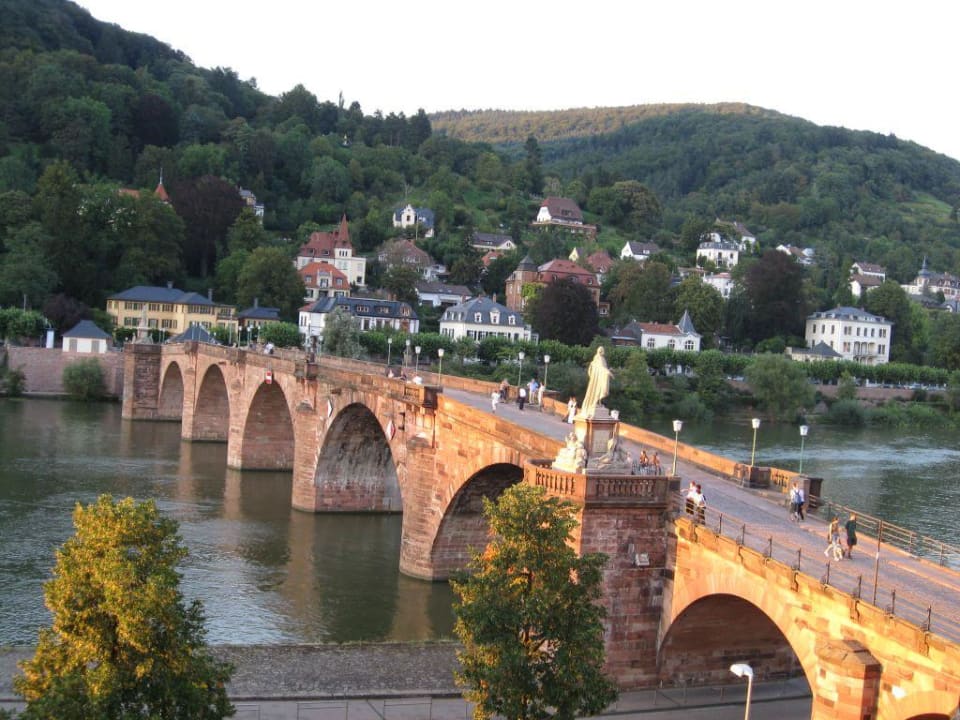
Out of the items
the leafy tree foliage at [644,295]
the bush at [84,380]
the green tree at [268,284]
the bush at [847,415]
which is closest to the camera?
the bush at [84,380]

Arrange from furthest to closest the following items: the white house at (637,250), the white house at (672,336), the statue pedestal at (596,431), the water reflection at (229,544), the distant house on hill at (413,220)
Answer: the white house at (637,250), the distant house on hill at (413,220), the white house at (672,336), the water reflection at (229,544), the statue pedestal at (596,431)

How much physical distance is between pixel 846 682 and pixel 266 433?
4022 centimetres

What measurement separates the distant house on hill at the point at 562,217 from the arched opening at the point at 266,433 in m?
103

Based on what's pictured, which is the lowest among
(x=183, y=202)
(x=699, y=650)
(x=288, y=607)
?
(x=288, y=607)

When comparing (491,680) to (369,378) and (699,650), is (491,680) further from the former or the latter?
(369,378)

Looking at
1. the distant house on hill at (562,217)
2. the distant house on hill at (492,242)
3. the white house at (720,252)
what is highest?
the distant house on hill at (562,217)

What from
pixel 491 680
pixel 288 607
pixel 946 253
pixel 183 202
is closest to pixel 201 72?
pixel 183 202

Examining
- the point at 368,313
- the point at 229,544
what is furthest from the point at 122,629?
the point at 368,313

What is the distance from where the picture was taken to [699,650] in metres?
20.4

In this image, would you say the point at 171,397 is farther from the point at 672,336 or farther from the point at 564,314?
the point at 672,336

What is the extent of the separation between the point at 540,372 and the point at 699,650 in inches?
2584

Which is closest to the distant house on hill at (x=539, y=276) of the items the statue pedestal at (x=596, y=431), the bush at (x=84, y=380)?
the bush at (x=84, y=380)

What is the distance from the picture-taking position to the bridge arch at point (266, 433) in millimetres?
50969

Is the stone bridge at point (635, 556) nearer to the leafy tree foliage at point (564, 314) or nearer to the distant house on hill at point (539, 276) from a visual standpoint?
the leafy tree foliage at point (564, 314)
